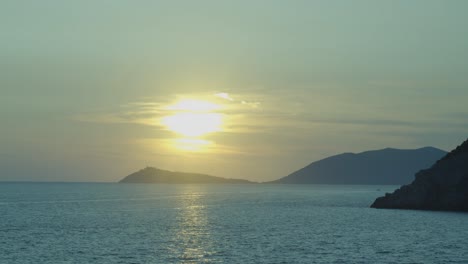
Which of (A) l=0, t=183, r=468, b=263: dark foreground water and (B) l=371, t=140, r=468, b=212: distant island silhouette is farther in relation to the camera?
(B) l=371, t=140, r=468, b=212: distant island silhouette

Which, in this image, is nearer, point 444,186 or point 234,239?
point 234,239

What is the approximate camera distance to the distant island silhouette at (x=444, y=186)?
509 ft

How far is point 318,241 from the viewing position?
94.0 meters

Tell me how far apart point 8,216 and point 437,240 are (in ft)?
304

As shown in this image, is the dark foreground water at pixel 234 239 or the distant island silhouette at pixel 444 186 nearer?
the dark foreground water at pixel 234 239

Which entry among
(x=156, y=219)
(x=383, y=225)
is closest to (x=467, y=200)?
(x=383, y=225)

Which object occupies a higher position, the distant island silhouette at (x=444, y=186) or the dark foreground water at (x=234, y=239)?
the distant island silhouette at (x=444, y=186)

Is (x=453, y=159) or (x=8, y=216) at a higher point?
(x=453, y=159)

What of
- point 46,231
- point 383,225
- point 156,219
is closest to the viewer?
point 46,231

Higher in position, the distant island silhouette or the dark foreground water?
the distant island silhouette

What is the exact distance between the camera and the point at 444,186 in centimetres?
15900

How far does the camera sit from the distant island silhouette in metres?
155

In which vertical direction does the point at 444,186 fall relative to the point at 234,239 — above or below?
above

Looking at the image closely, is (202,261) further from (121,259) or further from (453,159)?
(453,159)
